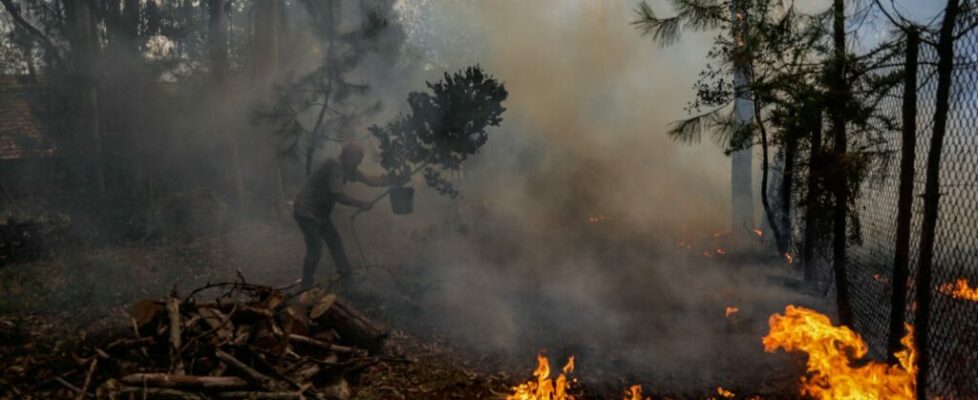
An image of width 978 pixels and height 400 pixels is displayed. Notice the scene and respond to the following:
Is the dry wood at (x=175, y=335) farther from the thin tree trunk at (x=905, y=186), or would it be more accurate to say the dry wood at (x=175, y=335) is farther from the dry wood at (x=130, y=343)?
the thin tree trunk at (x=905, y=186)

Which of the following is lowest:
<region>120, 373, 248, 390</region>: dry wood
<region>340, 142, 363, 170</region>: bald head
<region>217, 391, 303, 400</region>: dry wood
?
<region>217, 391, 303, 400</region>: dry wood

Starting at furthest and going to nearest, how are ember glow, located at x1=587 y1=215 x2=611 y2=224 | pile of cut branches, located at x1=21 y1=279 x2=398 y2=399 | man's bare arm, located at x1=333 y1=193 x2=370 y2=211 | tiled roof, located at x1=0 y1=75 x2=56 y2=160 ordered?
tiled roof, located at x1=0 y1=75 x2=56 y2=160
ember glow, located at x1=587 y1=215 x2=611 y2=224
man's bare arm, located at x1=333 y1=193 x2=370 y2=211
pile of cut branches, located at x1=21 y1=279 x2=398 y2=399

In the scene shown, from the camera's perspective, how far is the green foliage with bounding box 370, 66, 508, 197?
7.47m

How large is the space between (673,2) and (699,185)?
508 inches

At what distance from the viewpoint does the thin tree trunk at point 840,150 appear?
437cm

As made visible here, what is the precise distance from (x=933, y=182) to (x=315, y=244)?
6379mm

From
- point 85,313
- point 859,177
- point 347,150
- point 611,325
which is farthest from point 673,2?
point 85,313

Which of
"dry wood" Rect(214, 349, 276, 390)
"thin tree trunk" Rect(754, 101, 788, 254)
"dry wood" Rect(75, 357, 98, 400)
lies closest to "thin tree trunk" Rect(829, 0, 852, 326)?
"thin tree trunk" Rect(754, 101, 788, 254)

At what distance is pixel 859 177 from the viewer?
425cm

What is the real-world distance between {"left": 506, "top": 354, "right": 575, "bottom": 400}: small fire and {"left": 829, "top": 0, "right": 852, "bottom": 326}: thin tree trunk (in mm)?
2475

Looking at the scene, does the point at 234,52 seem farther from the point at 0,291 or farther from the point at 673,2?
the point at 673,2

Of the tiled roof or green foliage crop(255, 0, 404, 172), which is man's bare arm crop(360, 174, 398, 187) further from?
the tiled roof

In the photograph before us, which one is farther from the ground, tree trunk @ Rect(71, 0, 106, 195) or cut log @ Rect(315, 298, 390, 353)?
tree trunk @ Rect(71, 0, 106, 195)

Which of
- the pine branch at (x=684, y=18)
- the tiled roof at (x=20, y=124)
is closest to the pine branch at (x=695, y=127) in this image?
the pine branch at (x=684, y=18)
